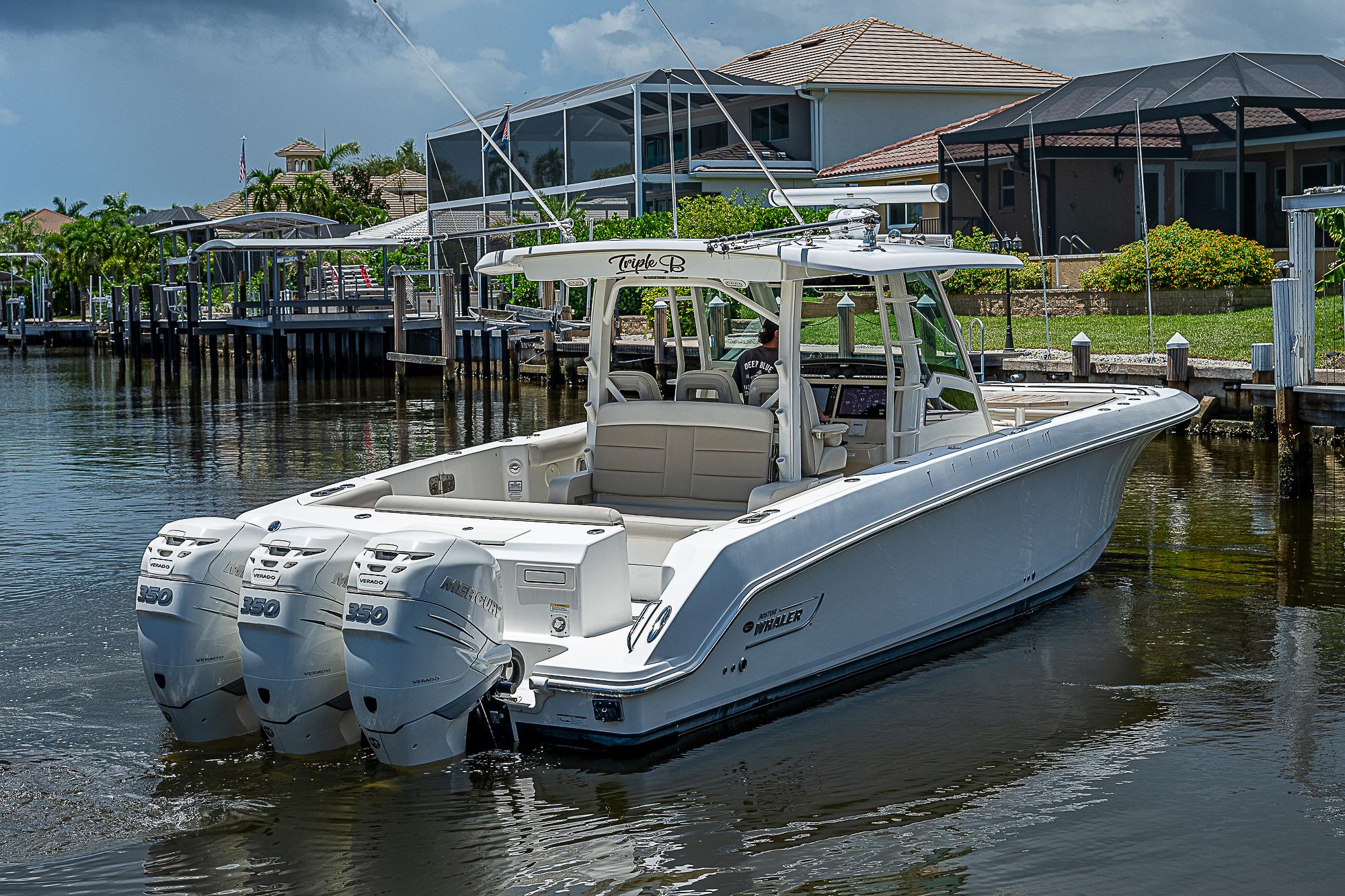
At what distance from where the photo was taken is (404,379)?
28719 mm

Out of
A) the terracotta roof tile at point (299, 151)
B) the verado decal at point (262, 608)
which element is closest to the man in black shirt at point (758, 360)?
the verado decal at point (262, 608)

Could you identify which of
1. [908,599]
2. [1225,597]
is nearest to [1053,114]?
[1225,597]

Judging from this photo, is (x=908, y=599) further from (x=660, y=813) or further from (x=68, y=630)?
(x=68, y=630)

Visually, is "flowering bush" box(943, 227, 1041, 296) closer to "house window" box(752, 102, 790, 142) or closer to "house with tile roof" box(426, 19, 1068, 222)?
"house with tile roof" box(426, 19, 1068, 222)

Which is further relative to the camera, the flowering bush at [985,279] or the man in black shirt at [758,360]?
the flowering bush at [985,279]

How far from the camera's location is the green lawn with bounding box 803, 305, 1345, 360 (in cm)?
1993

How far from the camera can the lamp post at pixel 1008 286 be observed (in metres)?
21.1

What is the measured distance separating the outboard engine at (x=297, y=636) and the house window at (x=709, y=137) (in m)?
35.1

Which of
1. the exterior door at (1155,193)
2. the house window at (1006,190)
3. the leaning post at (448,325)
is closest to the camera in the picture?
the leaning post at (448,325)

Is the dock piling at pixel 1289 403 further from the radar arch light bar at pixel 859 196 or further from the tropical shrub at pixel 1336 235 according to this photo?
the tropical shrub at pixel 1336 235

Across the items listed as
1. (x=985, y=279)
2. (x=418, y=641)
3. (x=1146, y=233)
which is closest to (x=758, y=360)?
(x=418, y=641)

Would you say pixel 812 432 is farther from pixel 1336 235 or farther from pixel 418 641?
pixel 1336 235

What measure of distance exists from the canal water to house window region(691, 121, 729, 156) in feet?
103

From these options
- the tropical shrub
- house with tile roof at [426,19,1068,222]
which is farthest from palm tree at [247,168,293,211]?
the tropical shrub
